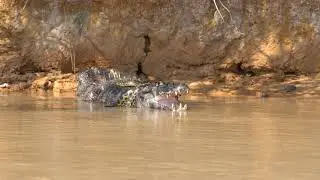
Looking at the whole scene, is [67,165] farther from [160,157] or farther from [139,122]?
[139,122]

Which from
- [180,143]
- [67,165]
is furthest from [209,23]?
[67,165]

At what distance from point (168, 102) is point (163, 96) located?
186mm

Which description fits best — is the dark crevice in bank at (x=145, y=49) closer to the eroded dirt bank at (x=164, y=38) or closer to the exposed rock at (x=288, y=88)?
the eroded dirt bank at (x=164, y=38)

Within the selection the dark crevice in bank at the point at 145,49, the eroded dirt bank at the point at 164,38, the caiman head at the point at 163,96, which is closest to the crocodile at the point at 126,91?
the caiman head at the point at 163,96

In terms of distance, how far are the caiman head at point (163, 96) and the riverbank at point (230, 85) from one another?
2206mm

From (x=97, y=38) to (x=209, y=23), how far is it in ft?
8.03

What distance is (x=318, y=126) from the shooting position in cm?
666

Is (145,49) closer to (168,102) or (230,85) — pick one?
(230,85)

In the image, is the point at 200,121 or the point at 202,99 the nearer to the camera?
the point at 200,121

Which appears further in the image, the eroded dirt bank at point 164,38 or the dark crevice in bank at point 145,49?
the dark crevice in bank at point 145,49

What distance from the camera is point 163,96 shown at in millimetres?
9156

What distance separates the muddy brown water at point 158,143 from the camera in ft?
13.2

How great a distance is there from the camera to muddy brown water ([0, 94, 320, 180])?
4031 mm

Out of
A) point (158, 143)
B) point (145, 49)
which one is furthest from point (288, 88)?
point (158, 143)
